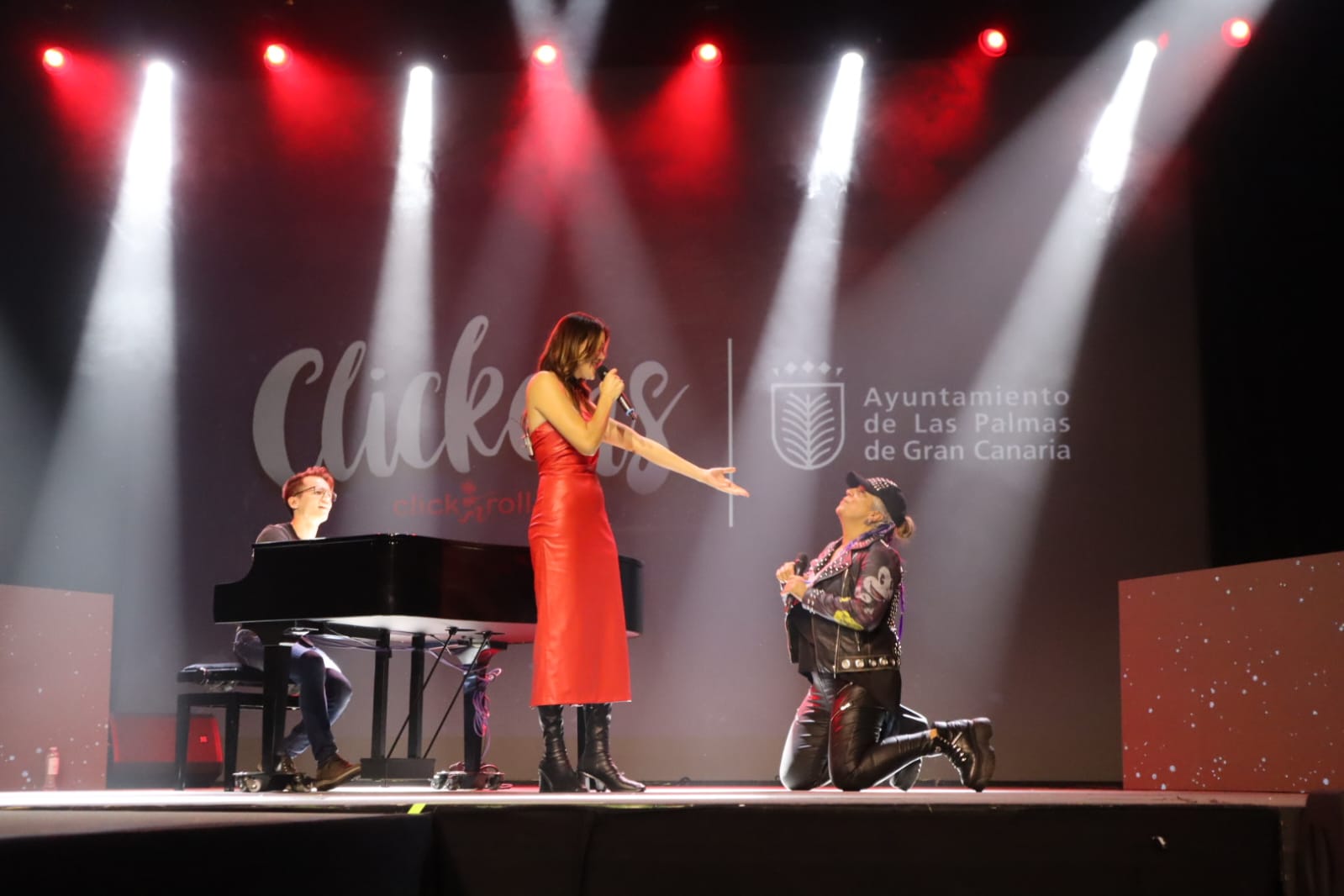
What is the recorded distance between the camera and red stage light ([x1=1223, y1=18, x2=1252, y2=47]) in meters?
7.19

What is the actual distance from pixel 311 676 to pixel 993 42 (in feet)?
17.5

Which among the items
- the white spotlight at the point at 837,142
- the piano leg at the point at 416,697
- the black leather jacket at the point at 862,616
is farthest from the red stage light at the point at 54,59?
the black leather jacket at the point at 862,616

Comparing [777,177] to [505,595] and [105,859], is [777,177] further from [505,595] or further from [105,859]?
[105,859]

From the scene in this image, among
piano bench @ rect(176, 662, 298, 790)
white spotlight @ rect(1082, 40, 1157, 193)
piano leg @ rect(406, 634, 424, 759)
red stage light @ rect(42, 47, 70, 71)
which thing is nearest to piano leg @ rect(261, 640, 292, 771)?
piano leg @ rect(406, 634, 424, 759)

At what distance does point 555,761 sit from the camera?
3.77m

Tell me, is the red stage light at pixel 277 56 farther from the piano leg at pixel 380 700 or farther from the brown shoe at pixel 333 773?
the brown shoe at pixel 333 773

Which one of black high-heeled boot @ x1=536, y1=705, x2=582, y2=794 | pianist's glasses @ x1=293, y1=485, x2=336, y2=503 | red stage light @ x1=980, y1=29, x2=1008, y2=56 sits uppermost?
red stage light @ x1=980, y1=29, x2=1008, y2=56

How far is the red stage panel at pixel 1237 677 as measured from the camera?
150 inches

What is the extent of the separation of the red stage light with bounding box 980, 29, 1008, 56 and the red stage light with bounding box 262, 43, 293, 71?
415cm

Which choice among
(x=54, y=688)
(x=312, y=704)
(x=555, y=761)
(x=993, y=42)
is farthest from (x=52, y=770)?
(x=993, y=42)

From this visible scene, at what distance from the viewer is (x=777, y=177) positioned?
24.6ft

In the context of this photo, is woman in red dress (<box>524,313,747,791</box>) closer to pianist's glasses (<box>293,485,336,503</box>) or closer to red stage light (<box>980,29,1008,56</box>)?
pianist's glasses (<box>293,485,336,503</box>)

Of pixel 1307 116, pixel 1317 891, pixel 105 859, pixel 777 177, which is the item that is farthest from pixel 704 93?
pixel 105 859

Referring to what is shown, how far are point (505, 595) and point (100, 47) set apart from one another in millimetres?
5320
